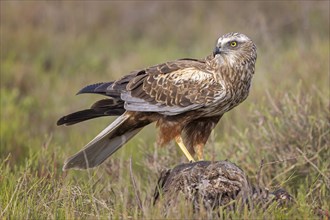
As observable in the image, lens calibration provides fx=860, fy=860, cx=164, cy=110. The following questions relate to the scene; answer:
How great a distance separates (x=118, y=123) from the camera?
241 inches

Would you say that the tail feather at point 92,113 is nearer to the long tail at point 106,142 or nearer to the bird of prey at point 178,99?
the bird of prey at point 178,99

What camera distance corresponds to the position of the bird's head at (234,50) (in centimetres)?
581

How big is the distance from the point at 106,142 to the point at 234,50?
3.78 ft

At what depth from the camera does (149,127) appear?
30.6 ft

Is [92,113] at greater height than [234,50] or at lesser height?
lesser

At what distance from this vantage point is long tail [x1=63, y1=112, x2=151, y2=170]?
19.9 feet

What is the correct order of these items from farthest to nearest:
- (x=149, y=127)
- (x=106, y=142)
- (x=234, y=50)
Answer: (x=149, y=127) < (x=106, y=142) < (x=234, y=50)

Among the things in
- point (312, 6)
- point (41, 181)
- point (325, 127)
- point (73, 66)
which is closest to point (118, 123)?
point (41, 181)

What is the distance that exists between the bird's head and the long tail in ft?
2.61

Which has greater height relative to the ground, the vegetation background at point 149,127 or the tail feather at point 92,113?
the tail feather at point 92,113

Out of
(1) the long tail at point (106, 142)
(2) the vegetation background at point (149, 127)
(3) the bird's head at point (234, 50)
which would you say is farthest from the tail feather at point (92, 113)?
(3) the bird's head at point (234, 50)

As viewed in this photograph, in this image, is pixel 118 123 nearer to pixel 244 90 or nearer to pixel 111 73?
pixel 244 90

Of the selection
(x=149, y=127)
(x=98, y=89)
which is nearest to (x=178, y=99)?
(x=98, y=89)

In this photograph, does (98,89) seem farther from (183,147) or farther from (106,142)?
(183,147)
